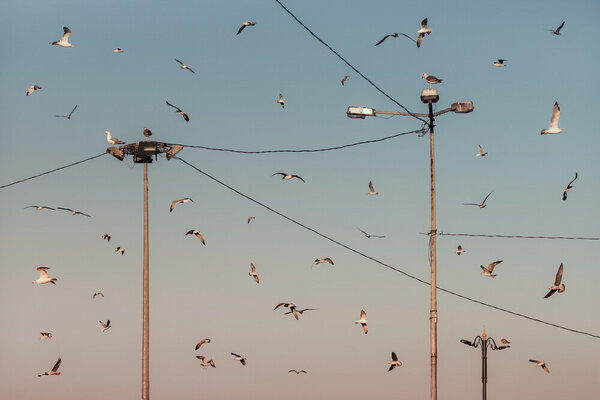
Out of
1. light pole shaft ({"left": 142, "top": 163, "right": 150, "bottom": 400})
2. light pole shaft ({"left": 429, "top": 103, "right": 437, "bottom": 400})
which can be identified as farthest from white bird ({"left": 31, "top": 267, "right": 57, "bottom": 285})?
light pole shaft ({"left": 429, "top": 103, "right": 437, "bottom": 400})

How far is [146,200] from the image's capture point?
3516cm

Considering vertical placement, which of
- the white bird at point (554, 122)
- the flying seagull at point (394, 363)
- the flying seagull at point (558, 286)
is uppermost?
the white bird at point (554, 122)

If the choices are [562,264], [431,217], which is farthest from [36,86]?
[562,264]

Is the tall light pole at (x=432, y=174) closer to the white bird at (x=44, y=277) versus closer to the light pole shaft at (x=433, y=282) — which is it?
the light pole shaft at (x=433, y=282)

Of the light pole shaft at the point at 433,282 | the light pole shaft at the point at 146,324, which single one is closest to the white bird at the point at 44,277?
the light pole shaft at the point at 146,324

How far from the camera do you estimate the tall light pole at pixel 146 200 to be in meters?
34.2

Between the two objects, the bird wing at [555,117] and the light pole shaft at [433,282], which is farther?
the bird wing at [555,117]

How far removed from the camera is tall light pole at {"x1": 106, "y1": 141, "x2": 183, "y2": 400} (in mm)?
34250

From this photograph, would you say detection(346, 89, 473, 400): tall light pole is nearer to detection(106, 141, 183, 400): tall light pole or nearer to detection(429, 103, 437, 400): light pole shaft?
detection(429, 103, 437, 400): light pole shaft

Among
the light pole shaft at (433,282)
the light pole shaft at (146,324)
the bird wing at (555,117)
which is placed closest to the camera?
the light pole shaft at (433,282)

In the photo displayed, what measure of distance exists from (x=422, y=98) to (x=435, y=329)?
592 cm

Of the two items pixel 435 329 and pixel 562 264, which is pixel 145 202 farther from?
pixel 562 264

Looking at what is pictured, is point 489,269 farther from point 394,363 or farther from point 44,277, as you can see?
point 44,277

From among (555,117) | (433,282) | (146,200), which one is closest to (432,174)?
(433,282)
